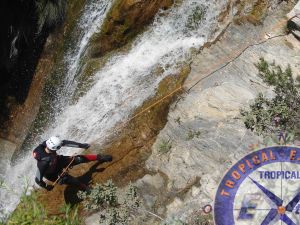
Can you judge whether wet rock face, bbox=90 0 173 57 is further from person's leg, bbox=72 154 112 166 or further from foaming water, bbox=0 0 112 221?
person's leg, bbox=72 154 112 166

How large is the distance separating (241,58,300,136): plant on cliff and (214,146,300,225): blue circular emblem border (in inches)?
14.1

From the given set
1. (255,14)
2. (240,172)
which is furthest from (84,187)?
(255,14)

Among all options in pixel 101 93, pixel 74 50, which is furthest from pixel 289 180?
pixel 74 50

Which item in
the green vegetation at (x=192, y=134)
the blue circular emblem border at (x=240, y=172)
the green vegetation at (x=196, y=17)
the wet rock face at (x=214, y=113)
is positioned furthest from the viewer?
the green vegetation at (x=196, y=17)

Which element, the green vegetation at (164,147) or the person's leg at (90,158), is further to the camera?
the person's leg at (90,158)

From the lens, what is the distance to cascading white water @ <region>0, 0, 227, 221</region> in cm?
1016

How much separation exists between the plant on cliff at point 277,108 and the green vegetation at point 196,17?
2.35m

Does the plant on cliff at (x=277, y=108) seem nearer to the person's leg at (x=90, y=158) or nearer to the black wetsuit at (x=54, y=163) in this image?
the person's leg at (x=90, y=158)

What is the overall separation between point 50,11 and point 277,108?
5815 mm

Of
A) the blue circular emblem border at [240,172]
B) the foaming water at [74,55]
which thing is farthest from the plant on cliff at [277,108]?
the foaming water at [74,55]

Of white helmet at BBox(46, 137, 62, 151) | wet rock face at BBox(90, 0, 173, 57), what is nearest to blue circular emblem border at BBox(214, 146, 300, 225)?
white helmet at BBox(46, 137, 62, 151)

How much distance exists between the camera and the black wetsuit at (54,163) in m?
8.63

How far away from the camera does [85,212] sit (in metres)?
8.88

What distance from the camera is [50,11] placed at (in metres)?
11.2
